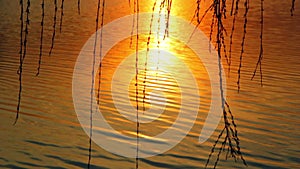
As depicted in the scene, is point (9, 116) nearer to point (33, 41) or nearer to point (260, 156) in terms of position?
point (260, 156)

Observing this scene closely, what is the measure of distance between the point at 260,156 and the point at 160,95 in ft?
17.6

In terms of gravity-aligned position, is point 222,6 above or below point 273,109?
above

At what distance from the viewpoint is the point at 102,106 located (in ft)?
44.1

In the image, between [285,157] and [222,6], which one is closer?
[222,6]

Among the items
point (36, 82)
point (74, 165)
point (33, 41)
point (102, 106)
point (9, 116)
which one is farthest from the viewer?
point (33, 41)

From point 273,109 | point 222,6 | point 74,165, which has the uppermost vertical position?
point 222,6

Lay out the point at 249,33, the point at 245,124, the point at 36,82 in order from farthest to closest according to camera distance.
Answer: the point at 249,33, the point at 36,82, the point at 245,124

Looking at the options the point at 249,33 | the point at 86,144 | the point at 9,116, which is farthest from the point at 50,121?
the point at 249,33

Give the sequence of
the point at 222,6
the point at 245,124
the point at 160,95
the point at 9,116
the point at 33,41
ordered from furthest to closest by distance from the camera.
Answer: the point at 33,41 → the point at 160,95 → the point at 9,116 → the point at 245,124 → the point at 222,6

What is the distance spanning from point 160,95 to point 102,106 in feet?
6.57

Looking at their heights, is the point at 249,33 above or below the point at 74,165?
above

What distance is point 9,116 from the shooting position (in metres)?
12.5

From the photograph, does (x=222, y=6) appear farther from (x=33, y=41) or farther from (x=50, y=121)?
(x=33, y=41)

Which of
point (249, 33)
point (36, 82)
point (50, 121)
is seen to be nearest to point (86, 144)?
point (50, 121)
